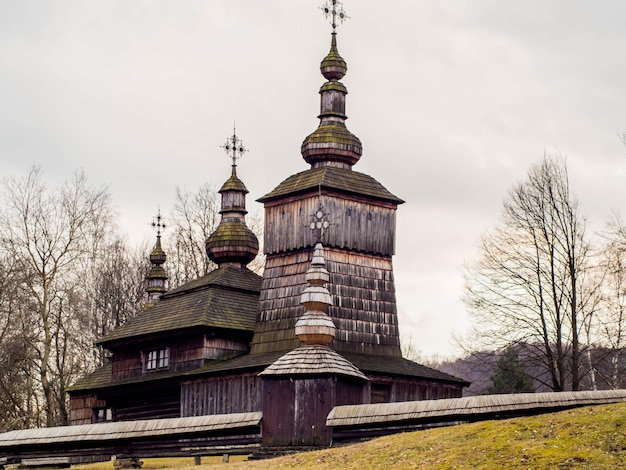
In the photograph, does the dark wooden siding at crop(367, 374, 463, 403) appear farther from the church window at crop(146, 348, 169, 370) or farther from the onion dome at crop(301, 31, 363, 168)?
the church window at crop(146, 348, 169, 370)

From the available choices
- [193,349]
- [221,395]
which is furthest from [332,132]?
[221,395]

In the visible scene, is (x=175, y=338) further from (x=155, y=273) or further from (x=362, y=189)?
(x=155, y=273)

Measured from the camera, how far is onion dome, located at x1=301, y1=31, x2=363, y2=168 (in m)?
46.9

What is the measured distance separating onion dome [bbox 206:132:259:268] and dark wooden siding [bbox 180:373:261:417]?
9.33 m

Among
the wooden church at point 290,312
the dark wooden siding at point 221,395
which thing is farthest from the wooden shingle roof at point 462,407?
the dark wooden siding at point 221,395

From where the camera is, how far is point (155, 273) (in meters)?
59.3

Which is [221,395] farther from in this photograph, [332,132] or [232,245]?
[332,132]

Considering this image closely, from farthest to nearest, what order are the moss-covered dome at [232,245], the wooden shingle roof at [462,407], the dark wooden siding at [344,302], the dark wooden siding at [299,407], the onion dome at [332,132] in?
the moss-covered dome at [232,245]
the onion dome at [332,132]
the dark wooden siding at [344,302]
the dark wooden siding at [299,407]
the wooden shingle roof at [462,407]

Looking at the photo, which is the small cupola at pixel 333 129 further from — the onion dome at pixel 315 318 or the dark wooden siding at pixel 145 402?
the onion dome at pixel 315 318

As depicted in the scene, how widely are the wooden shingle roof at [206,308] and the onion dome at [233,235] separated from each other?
3.20ft

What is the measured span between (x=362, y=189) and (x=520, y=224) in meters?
6.76

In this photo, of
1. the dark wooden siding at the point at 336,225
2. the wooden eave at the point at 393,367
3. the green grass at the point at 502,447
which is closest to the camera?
the green grass at the point at 502,447

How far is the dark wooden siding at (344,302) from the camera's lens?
144 feet

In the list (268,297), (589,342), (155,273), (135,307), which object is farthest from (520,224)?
(135,307)
